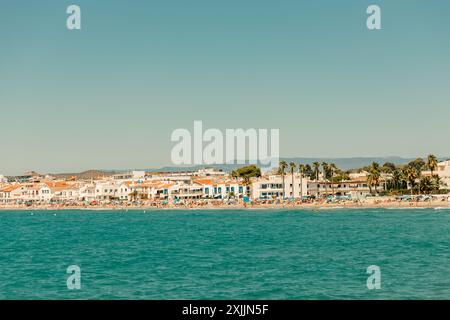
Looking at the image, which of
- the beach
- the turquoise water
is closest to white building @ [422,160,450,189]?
the beach

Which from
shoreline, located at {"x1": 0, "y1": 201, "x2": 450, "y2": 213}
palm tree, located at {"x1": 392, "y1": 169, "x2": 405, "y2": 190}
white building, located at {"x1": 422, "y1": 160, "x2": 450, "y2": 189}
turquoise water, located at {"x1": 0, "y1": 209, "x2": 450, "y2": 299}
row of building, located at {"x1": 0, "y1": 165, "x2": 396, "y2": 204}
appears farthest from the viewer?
row of building, located at {"x1": 0, "y1": 165, "x2": 396, "y2": 204}

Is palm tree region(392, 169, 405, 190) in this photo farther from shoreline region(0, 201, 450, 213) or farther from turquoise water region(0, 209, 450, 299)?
turquoise water region(0, 209, 450, 299)

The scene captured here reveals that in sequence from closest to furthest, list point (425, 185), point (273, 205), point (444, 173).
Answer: point (425, 185)
point (273, 205)
point (444, 173)

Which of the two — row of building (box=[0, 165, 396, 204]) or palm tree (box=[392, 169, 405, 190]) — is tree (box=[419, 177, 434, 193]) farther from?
row of building (box=[0, 165, 396, 204])

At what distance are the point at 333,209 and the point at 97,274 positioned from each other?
71.6 m

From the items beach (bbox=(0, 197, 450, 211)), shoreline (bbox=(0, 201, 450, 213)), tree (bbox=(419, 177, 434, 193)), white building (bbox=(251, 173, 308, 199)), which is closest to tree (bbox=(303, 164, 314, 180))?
white building (bbox=(251, 173, 308, 199))

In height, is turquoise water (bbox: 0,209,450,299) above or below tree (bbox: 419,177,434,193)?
below

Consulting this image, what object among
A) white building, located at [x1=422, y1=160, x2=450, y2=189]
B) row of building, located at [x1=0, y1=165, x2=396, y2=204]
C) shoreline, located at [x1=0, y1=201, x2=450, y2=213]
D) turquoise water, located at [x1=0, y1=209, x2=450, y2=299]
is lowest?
shoreline, located at [x1=0, y1=201, x2=450, y2=213]

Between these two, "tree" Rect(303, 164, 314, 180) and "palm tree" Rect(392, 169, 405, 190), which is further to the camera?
"tree" Rect(303, 164, 314, 180)

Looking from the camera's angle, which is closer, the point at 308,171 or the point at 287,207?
the point at 287,207

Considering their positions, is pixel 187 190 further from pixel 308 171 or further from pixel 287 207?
pixel 308 171

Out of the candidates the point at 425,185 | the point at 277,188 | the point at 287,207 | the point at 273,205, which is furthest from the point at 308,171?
the point at 425,185

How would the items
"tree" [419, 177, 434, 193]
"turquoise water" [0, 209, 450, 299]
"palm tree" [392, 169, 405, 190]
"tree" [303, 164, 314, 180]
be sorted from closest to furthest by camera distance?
"turquoise water" [0, 209, 450, 299] → "tree" [419, 177, 434, 193] → "palm tree" [392, 169, 405, 190] → "tree" [303, 164, 314, 180]

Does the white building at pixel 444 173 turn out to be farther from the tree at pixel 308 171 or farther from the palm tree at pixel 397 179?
the tree at pixel 308 171
